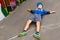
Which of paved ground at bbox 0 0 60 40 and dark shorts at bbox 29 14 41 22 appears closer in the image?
paved ground at bbox 0 0 60 40

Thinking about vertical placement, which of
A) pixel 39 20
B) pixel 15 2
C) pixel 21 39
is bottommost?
pixel 21 39

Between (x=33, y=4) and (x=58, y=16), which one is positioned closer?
(x=58, y=16)

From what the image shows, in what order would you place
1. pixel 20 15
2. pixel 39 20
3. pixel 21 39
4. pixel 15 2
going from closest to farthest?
pixel 21 39, pixel 39 20, pixel 20 15, pixel 15 2

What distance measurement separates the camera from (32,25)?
2746 millimetres

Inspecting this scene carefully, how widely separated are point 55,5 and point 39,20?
2.04 ft

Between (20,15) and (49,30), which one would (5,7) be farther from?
(49,30)

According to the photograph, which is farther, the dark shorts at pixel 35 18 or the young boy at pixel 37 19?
the dark shorts at pixel 35 18

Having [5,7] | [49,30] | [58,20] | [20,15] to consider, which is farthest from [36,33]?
[5,7]

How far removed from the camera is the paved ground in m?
2.52

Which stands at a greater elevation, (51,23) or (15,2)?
(15,2)

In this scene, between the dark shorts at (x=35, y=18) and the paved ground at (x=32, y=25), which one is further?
the dark shorts at (x=35, y=18)

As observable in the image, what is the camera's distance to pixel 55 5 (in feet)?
10.6

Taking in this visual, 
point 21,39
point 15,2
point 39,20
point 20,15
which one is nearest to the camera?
point 21,39

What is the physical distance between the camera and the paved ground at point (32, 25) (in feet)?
8.28
